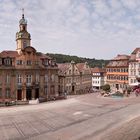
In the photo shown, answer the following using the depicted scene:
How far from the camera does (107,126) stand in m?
33.0

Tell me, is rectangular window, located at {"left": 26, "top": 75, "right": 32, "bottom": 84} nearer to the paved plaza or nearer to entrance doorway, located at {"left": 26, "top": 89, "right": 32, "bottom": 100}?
entrance doorway, located at {"left": 26, "top": 89, "right": 32, "bottom": 100}

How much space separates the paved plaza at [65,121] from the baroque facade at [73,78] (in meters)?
31.4

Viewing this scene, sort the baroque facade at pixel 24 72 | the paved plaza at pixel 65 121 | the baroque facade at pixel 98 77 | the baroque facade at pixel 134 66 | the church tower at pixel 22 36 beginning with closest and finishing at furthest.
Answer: the paved plaza at pixel 65 121
the baroque facade at pixel 24 72
the church tower at pixel 22 36
the baroque facade at pixel 134 66
the baroque facade at pixel 98 77

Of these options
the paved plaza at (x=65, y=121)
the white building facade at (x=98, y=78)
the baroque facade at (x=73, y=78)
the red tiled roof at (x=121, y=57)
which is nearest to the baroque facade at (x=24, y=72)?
the paved plaza at (x=65, y=121)

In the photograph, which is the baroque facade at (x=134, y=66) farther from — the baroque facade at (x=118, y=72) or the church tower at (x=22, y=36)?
the church tower at (x=22, y=36)

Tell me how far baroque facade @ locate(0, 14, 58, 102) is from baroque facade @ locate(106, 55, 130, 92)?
80.9ft

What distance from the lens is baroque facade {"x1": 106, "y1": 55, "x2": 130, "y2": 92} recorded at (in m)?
83.3

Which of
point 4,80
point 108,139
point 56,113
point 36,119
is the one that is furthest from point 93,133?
point 4,80

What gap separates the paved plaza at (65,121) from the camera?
29766mm

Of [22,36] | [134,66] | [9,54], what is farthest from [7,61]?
[134,66]

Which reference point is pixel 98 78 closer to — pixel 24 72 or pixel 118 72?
pixel 118 72

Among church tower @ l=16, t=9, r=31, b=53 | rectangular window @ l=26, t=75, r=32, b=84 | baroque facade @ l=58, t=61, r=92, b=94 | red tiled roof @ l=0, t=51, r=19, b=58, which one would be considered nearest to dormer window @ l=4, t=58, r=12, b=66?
red tiled roof @ l=0, t=51, r=19, b=58

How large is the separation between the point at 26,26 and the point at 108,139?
144ft

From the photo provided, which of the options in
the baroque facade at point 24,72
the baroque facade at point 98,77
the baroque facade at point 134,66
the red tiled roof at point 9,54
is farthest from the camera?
the baroque facade at point 98,77
